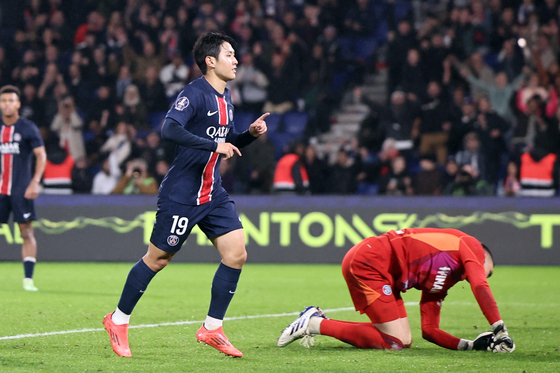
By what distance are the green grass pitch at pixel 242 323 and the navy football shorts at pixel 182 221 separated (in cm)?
73

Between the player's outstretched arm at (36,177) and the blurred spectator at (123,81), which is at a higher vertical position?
the blurred spectator at (123,81)

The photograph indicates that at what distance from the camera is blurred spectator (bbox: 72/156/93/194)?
1412 centimetres

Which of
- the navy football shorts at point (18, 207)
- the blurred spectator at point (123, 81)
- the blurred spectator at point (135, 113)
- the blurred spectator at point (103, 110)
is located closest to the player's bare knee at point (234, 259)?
the navy football shorts at point (18, 207)

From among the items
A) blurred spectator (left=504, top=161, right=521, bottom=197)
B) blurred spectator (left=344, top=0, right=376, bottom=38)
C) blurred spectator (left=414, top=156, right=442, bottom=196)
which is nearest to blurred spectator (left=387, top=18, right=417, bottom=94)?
blurred spectator (left=344, top=0, right=376, bottom=38)

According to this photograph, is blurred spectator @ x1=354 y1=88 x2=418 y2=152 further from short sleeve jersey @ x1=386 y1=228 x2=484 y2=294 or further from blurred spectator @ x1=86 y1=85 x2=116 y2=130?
short sleeve jersey @ x1=386 y1=228 x2=484 y2=294

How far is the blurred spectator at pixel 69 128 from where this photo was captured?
15625 mm

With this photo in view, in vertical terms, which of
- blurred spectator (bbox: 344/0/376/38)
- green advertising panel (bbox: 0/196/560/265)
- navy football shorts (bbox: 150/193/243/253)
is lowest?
green advertising panel (bbox: 0/196/560/265)

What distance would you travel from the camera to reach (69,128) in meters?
15.8

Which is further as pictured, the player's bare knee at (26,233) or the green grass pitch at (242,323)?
the player's bare knee at (26,233)

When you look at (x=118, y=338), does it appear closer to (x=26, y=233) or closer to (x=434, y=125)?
(x=26, y=233)

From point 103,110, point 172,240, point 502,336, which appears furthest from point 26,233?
point 103,110

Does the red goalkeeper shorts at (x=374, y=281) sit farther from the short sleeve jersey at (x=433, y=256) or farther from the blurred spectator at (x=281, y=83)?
the blurred spectator at (x=281, y=83)

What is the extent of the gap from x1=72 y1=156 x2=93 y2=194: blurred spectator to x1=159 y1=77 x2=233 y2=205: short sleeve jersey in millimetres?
9090

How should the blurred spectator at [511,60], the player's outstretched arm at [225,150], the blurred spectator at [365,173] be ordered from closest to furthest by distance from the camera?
the player's outstretched arm at [225,150], the blurred spectator at [365,173], the blurred spectator at [511,60]
